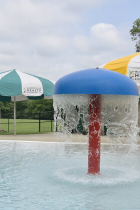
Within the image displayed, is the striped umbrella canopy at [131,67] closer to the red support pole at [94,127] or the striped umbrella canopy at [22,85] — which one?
the red support pole at [94,127]

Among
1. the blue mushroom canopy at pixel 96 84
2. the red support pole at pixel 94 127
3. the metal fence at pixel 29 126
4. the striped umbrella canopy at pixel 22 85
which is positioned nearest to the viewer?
the blue mushroom canopy at pixel 96 84

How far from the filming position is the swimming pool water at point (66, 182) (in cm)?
484

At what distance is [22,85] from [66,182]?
29.5 feet

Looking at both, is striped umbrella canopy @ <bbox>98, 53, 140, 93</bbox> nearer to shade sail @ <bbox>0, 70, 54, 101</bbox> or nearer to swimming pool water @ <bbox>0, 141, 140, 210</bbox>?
swimming pool water @ <bbox>0, 141, 140, 210</bbox>

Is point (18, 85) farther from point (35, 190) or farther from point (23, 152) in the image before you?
point (35, 190)

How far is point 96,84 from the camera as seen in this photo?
5.61m

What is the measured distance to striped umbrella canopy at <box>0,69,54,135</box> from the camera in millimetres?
14281

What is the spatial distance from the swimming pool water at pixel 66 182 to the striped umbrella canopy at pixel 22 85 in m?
4.82

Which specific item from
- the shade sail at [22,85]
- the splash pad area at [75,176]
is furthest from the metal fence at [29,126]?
the splash pad area at [75,176]

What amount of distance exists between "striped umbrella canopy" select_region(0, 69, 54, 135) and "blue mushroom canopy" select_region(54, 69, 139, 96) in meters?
8.61

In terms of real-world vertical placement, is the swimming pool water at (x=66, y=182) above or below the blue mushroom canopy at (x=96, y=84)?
below

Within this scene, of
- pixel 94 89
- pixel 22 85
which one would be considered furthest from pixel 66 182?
pixel 22 85

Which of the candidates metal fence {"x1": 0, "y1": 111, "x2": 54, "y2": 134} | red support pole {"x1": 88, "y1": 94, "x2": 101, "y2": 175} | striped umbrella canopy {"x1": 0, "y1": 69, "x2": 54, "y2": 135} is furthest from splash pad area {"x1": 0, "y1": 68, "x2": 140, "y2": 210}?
metal fence {"x1": 0, "y1": 111, "x2": 54, "y2": 134}

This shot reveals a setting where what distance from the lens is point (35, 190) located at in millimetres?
5562
